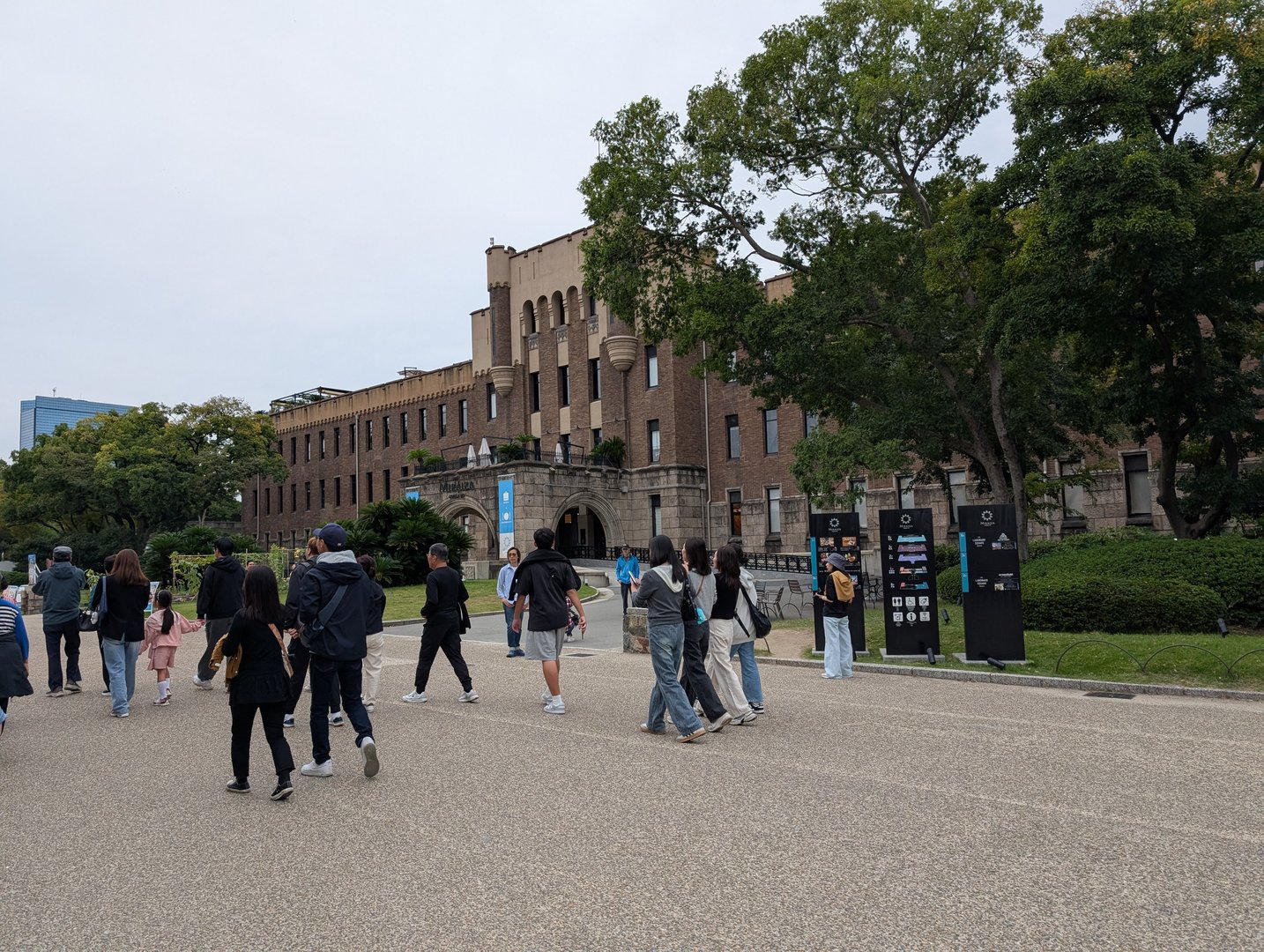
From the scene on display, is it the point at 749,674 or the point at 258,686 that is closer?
the point at 258,686

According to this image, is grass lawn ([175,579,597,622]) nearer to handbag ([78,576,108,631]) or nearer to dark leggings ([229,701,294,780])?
handbag ([78,576,108,631])

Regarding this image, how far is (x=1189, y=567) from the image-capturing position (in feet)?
49.2

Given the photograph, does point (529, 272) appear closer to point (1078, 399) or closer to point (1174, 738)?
point (1078, 399)

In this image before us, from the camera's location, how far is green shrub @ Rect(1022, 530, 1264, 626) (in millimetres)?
14391

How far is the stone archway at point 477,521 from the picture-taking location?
40.3 metres

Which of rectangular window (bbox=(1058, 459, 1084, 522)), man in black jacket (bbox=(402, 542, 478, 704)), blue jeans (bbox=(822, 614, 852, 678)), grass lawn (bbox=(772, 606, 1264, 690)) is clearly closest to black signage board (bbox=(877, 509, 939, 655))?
grass lawn (bbox=(772, 606, 1264, 690))

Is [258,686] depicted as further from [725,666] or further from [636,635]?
[636,635]

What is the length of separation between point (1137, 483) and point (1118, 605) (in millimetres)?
19303

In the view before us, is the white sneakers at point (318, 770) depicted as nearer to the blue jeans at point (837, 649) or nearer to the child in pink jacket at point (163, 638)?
the child in pink jacket at point (163, 638)

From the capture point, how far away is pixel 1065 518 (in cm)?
3225

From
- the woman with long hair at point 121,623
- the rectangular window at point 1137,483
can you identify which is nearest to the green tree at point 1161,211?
the rectangular window at point 1137,483

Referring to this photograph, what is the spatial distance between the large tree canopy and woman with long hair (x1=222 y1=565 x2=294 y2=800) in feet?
167

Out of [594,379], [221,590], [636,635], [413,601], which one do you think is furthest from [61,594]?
[594,379]

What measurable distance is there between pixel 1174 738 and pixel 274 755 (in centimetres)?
738
